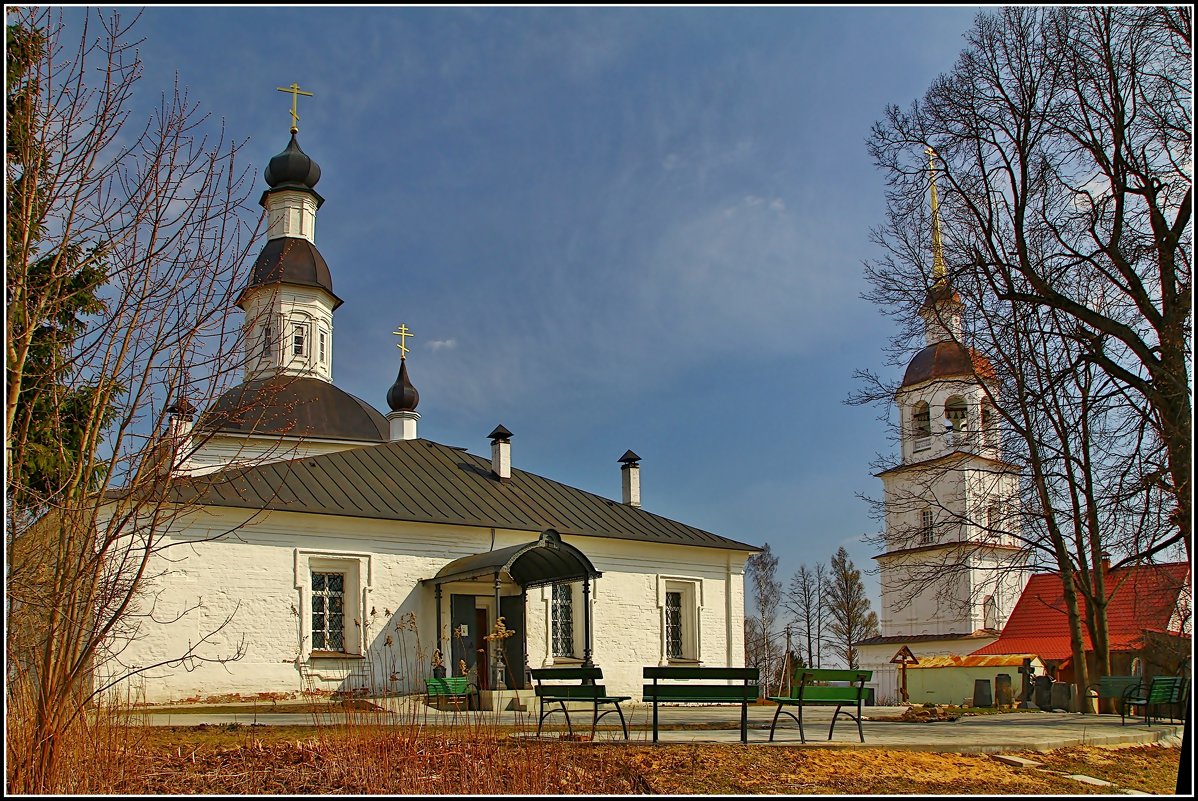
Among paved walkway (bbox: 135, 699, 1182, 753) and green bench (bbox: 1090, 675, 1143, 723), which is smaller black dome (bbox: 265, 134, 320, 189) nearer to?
paved walkway (bbox: 135, 699, 1182, 753)

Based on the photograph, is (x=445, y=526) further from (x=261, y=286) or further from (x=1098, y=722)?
(x=261, y=286)

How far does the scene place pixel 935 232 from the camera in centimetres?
2164

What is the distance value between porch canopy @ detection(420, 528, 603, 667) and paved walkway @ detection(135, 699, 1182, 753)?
5.11 metres

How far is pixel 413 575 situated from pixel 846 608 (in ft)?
134

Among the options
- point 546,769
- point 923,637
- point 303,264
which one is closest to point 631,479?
point 303,264

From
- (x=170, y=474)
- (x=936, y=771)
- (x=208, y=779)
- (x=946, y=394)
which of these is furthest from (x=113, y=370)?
(x=946, y=394)

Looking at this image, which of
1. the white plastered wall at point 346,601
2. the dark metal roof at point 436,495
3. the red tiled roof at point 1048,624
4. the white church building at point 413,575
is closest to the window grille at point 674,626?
the white church building at point 413,575

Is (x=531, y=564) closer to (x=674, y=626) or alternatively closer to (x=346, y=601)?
(x=346, y=601)

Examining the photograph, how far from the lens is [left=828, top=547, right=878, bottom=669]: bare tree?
5841 centimetres

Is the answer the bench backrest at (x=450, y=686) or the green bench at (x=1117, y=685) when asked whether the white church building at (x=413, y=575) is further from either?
the green bench at (x=1117, y=685)

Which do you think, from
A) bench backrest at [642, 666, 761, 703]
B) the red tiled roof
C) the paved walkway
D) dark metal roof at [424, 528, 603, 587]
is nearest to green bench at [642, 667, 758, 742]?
bench backrest at [642, 666, 761, 703]

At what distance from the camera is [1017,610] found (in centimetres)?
4362

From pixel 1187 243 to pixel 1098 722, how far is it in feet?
21.9

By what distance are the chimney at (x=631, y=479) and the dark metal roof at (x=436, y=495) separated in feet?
1.89
